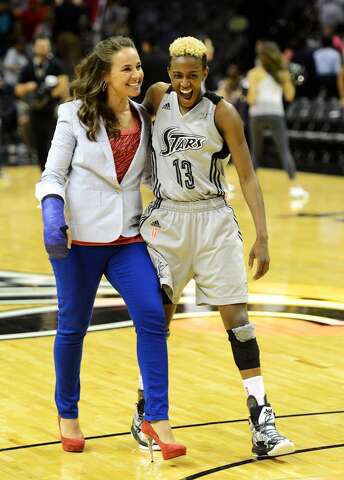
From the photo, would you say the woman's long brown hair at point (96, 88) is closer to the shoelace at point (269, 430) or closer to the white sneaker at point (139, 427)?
the white sneaker at point (139, 427)

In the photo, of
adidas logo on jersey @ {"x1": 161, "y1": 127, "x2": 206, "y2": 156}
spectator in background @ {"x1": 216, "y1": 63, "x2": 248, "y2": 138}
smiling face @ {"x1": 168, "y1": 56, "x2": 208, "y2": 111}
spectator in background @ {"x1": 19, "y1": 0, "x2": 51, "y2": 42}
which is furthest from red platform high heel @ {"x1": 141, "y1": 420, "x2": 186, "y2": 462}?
spectator in background @ {"x1": 19, "y1": 0, "x2": 51, "y2": 42}

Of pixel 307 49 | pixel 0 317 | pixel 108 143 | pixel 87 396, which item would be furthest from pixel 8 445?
pixel 307 49

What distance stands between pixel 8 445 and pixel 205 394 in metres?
1.12

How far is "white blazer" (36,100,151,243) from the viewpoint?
481cm

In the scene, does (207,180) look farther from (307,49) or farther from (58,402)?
(307,49)

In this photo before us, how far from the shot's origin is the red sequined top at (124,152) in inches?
192

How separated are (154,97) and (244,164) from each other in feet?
1.65

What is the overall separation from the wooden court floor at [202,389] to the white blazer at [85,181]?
2.97ft

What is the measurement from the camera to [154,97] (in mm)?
5105

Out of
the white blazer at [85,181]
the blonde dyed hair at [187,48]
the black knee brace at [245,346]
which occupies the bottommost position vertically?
the black knee brace at [245,346]

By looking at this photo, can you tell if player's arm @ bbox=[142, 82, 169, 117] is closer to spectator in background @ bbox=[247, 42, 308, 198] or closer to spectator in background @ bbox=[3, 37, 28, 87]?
spectator in background @ bbox=[247, 42, 308, 198]

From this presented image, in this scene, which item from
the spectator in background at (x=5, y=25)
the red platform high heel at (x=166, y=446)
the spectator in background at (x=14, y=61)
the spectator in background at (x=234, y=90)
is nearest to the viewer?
the red platform high heel at (x=166, y=446)

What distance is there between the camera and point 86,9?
19641mm

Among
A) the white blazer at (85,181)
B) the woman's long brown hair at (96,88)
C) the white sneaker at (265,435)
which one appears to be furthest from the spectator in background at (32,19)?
the white sneaker at (265,435)
